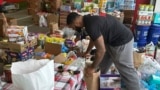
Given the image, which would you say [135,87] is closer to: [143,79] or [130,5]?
[143,79]

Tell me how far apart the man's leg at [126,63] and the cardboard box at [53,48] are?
0.81 metres

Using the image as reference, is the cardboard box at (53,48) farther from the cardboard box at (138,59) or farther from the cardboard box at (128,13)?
the cardboard box at (128,13)

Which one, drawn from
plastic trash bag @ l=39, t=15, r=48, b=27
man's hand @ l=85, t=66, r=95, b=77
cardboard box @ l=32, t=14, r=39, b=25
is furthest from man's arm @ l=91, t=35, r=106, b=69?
cardboard box @ l=32, t=14, r=39, b=25

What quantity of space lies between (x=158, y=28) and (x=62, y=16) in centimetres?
200

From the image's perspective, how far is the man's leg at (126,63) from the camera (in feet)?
7.47

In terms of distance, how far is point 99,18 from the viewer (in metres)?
2.06

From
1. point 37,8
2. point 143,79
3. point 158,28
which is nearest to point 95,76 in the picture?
point 143,79

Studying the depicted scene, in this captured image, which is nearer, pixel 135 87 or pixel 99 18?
pixel 99 18

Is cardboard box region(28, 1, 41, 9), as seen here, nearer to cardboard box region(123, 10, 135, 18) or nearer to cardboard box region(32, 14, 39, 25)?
cardboard box region(32, 14, 39, 25)

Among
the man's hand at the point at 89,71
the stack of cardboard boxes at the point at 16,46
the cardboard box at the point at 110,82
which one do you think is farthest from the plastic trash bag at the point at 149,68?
the stack of cardboard boxes at the point at 16,46

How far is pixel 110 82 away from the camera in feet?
8.23

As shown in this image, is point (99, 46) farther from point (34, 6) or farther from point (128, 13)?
point (34, 6)

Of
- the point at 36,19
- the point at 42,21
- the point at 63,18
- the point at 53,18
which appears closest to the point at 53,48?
the point at 63,18

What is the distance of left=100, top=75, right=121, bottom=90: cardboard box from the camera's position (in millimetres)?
2486
